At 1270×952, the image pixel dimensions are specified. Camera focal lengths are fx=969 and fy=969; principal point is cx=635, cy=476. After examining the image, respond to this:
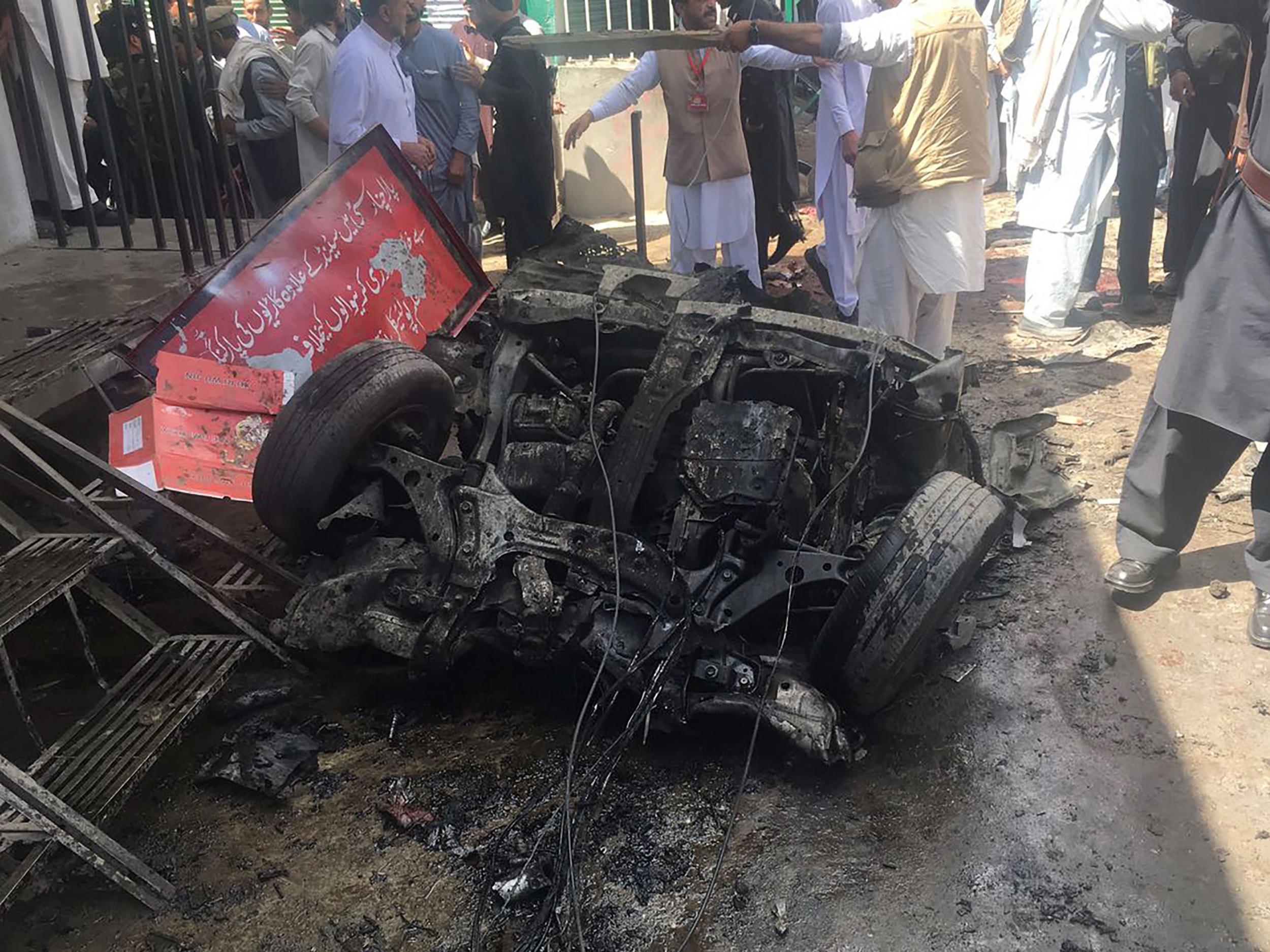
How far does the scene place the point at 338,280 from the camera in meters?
4.30

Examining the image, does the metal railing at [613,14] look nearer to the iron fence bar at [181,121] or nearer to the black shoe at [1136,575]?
the iron fence bar at [181,121]

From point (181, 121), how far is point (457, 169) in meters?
1.73

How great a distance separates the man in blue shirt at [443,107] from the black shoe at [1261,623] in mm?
4865

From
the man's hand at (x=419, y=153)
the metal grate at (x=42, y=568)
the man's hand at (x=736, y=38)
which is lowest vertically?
the metal grate at (x=42, y=568)

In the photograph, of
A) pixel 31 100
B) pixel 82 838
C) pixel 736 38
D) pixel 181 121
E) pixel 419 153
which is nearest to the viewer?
pixel 82 838

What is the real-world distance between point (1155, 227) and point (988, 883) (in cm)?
815

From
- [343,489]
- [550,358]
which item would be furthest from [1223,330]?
[343,489]

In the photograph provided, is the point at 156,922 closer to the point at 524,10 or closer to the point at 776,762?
the point at 776,762

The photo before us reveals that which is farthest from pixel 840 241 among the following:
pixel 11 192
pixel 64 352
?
pixel 11 192

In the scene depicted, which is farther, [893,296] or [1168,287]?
[1168,287]

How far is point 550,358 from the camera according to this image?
155 inches

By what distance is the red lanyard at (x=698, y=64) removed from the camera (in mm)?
5844

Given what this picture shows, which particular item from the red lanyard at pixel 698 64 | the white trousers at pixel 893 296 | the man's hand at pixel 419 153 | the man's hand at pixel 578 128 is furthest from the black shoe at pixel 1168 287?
the man's hand at pixel 419 153

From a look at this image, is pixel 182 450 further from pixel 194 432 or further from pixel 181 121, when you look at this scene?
pixel 181 121
